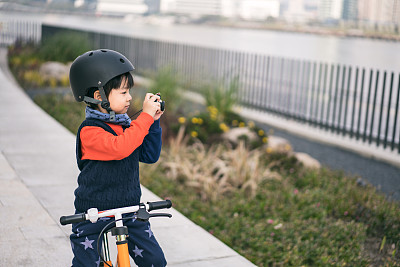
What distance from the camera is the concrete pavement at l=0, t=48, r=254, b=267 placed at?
393 centimetres

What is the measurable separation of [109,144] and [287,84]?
11.1 meters

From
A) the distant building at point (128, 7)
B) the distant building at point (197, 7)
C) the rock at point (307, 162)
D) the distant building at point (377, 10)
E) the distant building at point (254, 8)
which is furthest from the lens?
the distant building at point (377, 10)

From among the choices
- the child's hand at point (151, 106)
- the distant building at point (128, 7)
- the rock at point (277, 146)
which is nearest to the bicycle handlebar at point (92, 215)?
the child's hand at point (151, 106)

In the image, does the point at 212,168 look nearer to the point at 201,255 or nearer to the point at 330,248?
the point at 330,248

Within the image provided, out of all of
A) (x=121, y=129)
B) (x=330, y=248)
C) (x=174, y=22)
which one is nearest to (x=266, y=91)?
(x=330, y=248)

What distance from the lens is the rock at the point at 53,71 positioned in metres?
14.0

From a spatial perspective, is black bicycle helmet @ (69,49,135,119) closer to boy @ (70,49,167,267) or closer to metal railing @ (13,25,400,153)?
boy @ (70,49,167,267)

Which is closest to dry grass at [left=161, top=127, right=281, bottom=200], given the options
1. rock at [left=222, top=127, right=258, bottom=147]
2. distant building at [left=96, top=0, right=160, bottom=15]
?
rock at [left=222, top=127, right=258, bottom=147]

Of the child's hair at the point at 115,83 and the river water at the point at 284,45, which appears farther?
the river water at the point at 284,45

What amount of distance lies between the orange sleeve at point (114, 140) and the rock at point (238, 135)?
6123 millimetres

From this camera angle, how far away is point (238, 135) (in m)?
8.69

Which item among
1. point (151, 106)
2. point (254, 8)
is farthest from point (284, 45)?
point (151, 106)

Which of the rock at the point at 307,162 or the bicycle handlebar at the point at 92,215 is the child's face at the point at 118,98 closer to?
the bicycle handlebar at the point at 92,215

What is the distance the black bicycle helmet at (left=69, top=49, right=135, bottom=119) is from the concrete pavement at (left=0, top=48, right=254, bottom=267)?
165 centimetres
